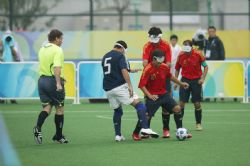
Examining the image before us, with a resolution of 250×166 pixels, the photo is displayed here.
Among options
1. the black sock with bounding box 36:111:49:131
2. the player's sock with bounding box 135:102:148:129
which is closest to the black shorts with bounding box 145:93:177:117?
the player's sock with bounding box 135:102:148:129

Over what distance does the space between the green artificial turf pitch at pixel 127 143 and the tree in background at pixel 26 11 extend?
9795mm

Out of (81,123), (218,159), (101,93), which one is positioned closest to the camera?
(218,159)

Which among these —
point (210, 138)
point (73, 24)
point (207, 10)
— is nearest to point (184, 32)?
point (207, 10)

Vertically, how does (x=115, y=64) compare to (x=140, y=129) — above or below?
above

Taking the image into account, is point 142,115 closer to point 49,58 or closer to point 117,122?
point 117,122

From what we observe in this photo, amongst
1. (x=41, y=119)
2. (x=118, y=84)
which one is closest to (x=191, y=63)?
(x=118, y=84)

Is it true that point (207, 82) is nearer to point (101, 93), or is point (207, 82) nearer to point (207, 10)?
point (101, 93)

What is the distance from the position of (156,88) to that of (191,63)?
2101 millimetres

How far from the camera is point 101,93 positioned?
82.5 feet

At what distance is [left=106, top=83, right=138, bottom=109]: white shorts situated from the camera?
585 inches

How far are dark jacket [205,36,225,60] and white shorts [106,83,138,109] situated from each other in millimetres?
11528

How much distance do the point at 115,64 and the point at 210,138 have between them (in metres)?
2.18

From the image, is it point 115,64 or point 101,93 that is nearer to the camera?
point 115,64

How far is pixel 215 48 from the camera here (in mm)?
26328
